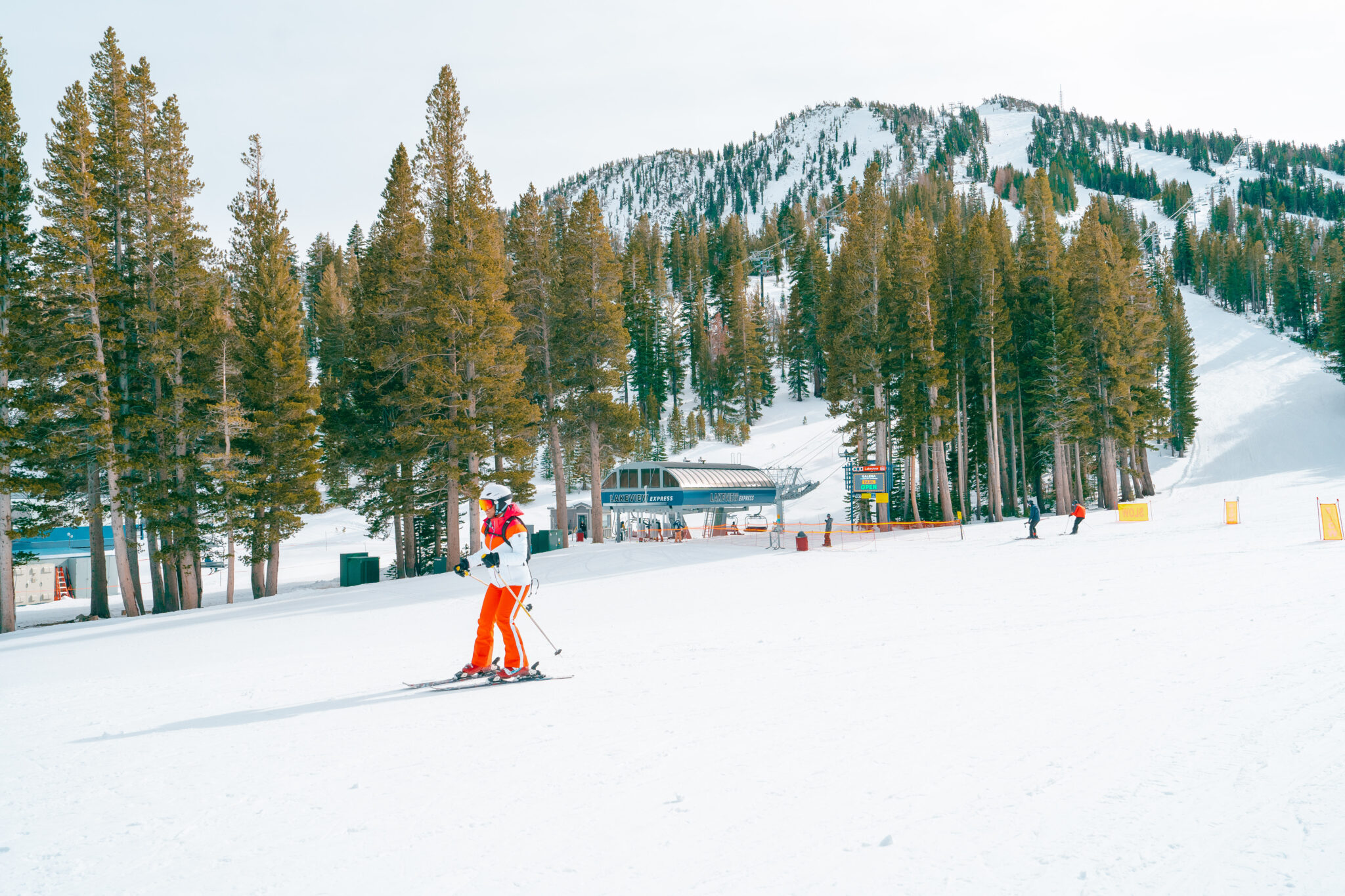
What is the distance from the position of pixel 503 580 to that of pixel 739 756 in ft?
13.4

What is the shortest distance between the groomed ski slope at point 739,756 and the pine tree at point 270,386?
13.1m

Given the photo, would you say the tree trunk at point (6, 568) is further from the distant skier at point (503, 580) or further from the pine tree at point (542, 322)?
the distant skier at point (503, 580)

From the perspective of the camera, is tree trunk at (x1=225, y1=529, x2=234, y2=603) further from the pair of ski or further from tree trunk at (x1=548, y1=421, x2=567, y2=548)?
the pair of ski

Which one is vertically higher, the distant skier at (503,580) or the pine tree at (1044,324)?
the pine tree at (1044,324)

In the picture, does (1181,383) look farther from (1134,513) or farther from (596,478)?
(596,478)

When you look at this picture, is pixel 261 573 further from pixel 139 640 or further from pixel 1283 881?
pixel 1283 881

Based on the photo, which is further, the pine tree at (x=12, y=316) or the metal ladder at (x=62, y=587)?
the metal ladder at (x=62, y=587)

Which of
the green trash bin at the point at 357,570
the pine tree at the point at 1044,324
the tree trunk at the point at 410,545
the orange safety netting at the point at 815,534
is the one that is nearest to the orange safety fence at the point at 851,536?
the orange safety netting at the point at 815,534

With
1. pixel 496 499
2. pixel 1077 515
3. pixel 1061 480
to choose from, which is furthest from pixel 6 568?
pixel 1061 480

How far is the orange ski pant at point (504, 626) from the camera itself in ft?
29.7

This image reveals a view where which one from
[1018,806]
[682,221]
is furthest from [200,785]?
[682,221]

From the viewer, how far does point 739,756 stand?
5.83 m

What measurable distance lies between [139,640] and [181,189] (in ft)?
57.4

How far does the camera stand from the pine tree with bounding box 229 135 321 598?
26.7m
